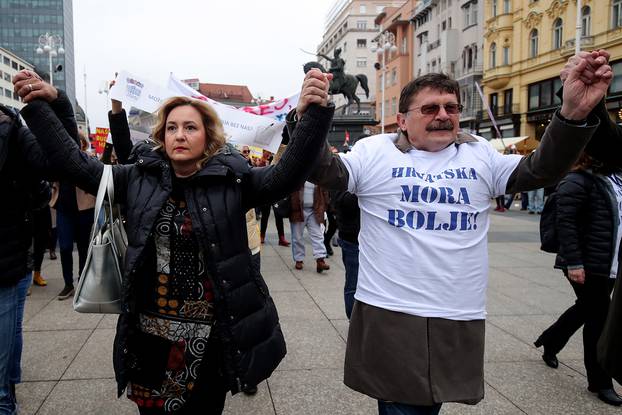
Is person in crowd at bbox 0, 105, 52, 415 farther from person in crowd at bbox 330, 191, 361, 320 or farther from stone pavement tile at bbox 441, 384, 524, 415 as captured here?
stone pavement tile at bbox 441, 384, 524, 415

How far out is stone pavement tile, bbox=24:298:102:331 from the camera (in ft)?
16.9

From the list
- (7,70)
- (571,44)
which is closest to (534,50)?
(571,44)

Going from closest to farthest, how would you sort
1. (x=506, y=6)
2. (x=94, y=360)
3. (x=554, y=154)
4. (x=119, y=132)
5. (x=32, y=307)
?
1. (x=554, y=154)
2. (x=119, y=132)
3. (x=94, y=360)
4. (x=32, y=307)
5. (x=506, y=6)

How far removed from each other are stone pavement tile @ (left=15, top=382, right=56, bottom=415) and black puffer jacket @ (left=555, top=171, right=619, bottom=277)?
3715mm

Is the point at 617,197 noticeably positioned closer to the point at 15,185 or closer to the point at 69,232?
the point at 15,185

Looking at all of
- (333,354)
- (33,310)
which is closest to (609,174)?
(333,354)

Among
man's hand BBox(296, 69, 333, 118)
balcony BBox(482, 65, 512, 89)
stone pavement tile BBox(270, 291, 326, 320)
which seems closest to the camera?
man's hand BBox(296, 69, 333, 118)

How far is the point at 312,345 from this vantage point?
4672 millimetres

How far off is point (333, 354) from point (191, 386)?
226 cm

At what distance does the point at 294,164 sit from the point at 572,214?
2.54 metres

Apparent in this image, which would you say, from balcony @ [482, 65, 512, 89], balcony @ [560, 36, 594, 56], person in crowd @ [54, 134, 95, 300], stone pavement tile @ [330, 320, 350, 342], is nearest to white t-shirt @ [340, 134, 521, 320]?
stone pavement tile @ [330, 320, 350, 342]

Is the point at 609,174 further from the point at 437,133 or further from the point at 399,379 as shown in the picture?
the point at 399,379

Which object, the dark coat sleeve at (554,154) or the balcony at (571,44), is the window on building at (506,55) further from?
the dark coat sleeve at (554,154)

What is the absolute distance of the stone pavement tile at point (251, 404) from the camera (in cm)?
345
